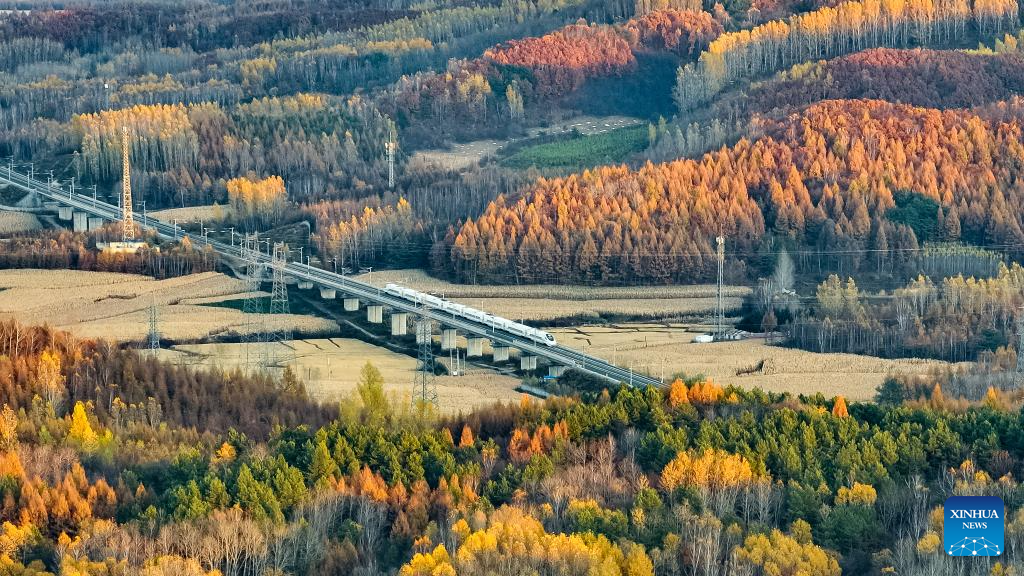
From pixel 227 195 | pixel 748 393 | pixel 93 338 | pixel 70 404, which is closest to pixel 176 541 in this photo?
pixel 70 404

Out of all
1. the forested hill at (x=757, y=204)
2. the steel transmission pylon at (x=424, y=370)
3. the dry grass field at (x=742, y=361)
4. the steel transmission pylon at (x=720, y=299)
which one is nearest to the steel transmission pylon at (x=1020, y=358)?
the dry grass field at (x=742, y=361)

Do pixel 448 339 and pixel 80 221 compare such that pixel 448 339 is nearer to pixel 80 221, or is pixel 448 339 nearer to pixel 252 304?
pixel 252 304

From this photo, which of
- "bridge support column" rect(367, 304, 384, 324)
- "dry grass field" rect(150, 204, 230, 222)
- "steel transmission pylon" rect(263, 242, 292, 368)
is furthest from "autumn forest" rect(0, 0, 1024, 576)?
"steel transmission pylon" rect(263, 242, 292, 368)

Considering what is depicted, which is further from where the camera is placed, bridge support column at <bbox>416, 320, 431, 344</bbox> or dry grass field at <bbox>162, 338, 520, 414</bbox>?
bridge support column at <bbox>416, 320, 431, 344</bbox>

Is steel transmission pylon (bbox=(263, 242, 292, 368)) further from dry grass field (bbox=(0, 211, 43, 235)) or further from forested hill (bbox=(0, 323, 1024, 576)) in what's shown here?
dry grass field (bbox=(0, 211, 43, 235))

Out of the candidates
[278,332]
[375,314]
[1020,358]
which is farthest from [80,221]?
[1020,358]

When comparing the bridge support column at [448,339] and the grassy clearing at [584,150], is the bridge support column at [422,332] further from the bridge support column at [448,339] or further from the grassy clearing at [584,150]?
the grassy clearing at [584,150]
